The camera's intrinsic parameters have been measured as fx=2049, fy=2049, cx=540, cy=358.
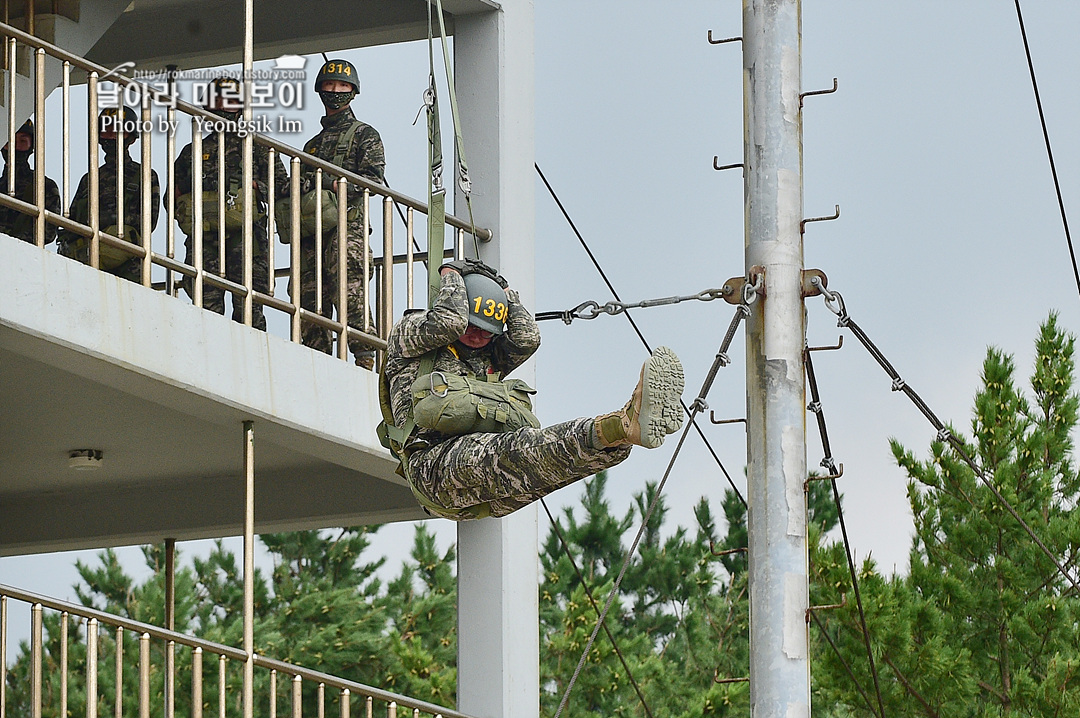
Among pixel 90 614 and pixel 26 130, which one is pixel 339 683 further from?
pixel 26 130

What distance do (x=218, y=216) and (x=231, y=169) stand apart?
1.00 metres

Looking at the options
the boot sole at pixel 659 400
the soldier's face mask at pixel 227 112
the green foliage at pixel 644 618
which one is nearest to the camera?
the boot sole at pixel 659 400

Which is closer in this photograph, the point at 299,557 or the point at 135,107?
the point at 135,107

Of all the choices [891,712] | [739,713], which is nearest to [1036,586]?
[891,712]

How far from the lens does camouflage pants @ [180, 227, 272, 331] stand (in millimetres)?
11062

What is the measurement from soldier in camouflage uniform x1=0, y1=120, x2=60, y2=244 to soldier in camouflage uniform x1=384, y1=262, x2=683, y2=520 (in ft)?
14.5

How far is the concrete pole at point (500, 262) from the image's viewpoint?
12.1 m

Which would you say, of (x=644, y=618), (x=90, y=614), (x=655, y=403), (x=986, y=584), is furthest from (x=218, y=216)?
(x=644, y=618)

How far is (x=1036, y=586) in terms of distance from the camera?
20.9 metres

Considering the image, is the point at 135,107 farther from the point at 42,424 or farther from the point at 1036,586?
the point at 1036,586

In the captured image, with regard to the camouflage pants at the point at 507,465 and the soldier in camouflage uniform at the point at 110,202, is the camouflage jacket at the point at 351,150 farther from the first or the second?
the camouflage pants at the point at 507,465

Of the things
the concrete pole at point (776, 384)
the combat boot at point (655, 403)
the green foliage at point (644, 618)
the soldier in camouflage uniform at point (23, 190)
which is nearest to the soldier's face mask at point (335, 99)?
the soldier in camouflage uniform at point (23, 190)

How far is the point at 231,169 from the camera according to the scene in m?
11.9

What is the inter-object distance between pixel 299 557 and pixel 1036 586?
11807 millimetres
